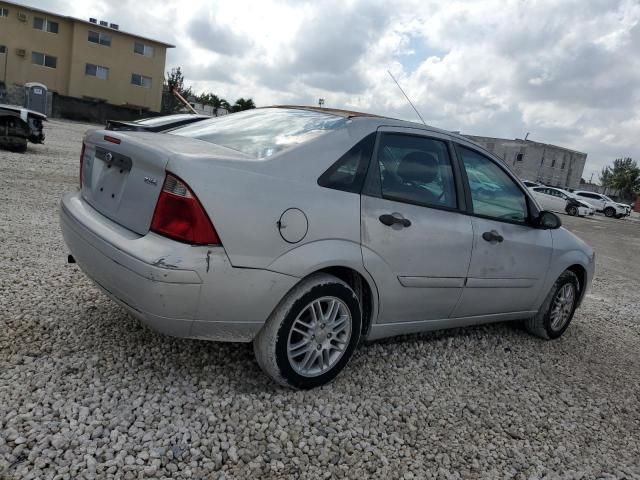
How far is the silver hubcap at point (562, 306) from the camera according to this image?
4.78 meters

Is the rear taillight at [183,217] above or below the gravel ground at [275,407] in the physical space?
above

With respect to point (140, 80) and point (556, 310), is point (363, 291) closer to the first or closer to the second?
point (556, 310)

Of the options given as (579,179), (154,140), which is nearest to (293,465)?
(154,140)

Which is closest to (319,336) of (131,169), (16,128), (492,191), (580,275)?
(131,169)

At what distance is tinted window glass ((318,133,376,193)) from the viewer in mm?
2982

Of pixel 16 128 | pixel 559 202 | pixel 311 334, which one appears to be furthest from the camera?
pixel 559 202

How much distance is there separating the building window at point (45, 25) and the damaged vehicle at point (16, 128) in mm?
34256

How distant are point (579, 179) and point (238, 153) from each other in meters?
79.4

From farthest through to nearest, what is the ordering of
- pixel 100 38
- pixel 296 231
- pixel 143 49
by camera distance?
pixel 143 49 < pixel 100 38 < pixel 296 231

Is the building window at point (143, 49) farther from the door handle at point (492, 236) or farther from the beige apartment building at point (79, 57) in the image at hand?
the door handle at point (492, 236)

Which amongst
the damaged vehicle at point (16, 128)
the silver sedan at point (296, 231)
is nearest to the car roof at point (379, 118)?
the silver sedan at point (296, 231)

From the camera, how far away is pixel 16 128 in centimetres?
1314

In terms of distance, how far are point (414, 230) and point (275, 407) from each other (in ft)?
4.47

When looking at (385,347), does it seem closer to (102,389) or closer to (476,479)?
(476,479)
